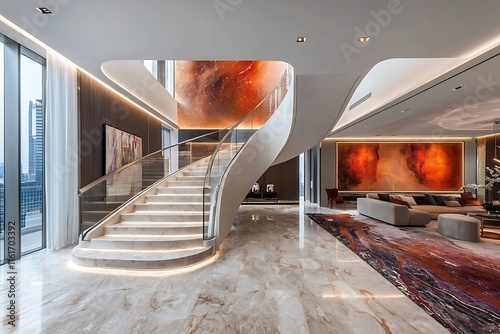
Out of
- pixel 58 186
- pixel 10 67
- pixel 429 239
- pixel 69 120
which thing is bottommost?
pixel 429 239

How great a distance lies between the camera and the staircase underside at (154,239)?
4402 mm

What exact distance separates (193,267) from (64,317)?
1920 millimetres

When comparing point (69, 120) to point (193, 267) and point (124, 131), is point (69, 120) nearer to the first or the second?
point (124, 131)

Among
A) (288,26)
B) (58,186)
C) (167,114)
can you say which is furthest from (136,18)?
(167,114)

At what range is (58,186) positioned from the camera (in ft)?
17.0

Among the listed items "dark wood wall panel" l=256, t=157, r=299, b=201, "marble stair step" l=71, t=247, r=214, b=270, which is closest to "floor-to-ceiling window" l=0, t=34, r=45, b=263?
"marble stair step" l=71, t=247, r=214, b=270

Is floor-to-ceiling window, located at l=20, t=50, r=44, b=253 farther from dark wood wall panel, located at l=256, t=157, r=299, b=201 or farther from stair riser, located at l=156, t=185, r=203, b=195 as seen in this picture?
dark wood wall panel, located at l=256, t=157, r=299, b=201

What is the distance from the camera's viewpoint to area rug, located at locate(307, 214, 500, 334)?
3053 mm

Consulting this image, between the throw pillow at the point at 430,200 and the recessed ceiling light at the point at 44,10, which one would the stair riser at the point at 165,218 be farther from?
the throw pillow at the point at 430,200

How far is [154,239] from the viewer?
197 inches

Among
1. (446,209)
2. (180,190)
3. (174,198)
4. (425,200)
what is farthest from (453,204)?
(174,198)

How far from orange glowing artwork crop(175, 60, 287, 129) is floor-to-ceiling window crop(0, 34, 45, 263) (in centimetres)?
826

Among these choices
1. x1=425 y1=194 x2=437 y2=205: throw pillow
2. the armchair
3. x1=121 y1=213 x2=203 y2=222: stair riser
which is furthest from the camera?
the armchair

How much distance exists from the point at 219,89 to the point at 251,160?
761cm
